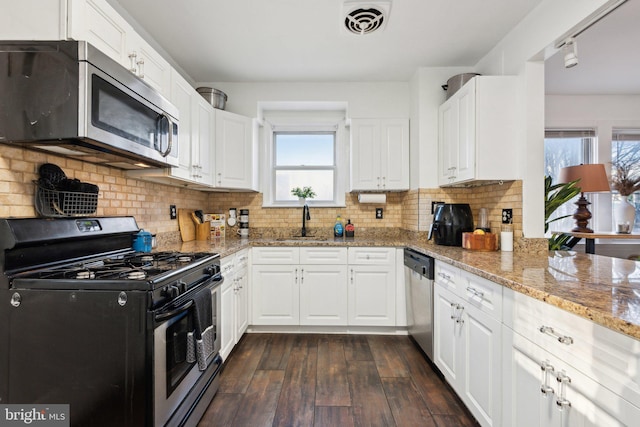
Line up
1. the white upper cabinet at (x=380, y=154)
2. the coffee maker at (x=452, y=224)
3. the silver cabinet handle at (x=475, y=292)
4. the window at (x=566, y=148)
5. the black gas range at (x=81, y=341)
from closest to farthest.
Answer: the black gas range at (x=81, y=341), the silver cabinet handle at (x=475, y=292), the coffee maker at (x=452, y=224), the white upper cabinet at (x=380, y=154), the window at (x=566, y=148)

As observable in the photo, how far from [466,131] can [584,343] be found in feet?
6.09

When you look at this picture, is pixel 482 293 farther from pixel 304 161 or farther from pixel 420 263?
pixel 304 161

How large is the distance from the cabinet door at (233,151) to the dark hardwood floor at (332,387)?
160cm

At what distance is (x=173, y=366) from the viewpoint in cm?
140

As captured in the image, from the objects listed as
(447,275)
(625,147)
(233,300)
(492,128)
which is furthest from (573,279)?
(625,147)

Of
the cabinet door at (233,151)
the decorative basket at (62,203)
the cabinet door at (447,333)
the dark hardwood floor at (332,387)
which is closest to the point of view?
the decorative basket at (62,203)

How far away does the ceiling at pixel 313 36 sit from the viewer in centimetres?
206

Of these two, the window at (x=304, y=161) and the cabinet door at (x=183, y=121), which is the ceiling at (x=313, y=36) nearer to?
the cabinet door at (x=183, y=121)

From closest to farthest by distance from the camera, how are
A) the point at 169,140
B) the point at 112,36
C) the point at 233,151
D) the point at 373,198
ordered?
1. the point at 112,36
2. the point at 169,140
3. the point at 233,151
4. the point at 373,198

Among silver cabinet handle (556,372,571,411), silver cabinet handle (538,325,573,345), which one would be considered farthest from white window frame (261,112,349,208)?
silver cabinet handle (556,372,571,411)

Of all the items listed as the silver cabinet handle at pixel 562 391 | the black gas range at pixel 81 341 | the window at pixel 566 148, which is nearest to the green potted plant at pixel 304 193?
the black gas range at pixel 81 341

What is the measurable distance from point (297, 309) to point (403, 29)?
2620 millimetres

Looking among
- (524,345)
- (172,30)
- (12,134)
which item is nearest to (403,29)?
(172,30)

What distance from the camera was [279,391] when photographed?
1994mm
